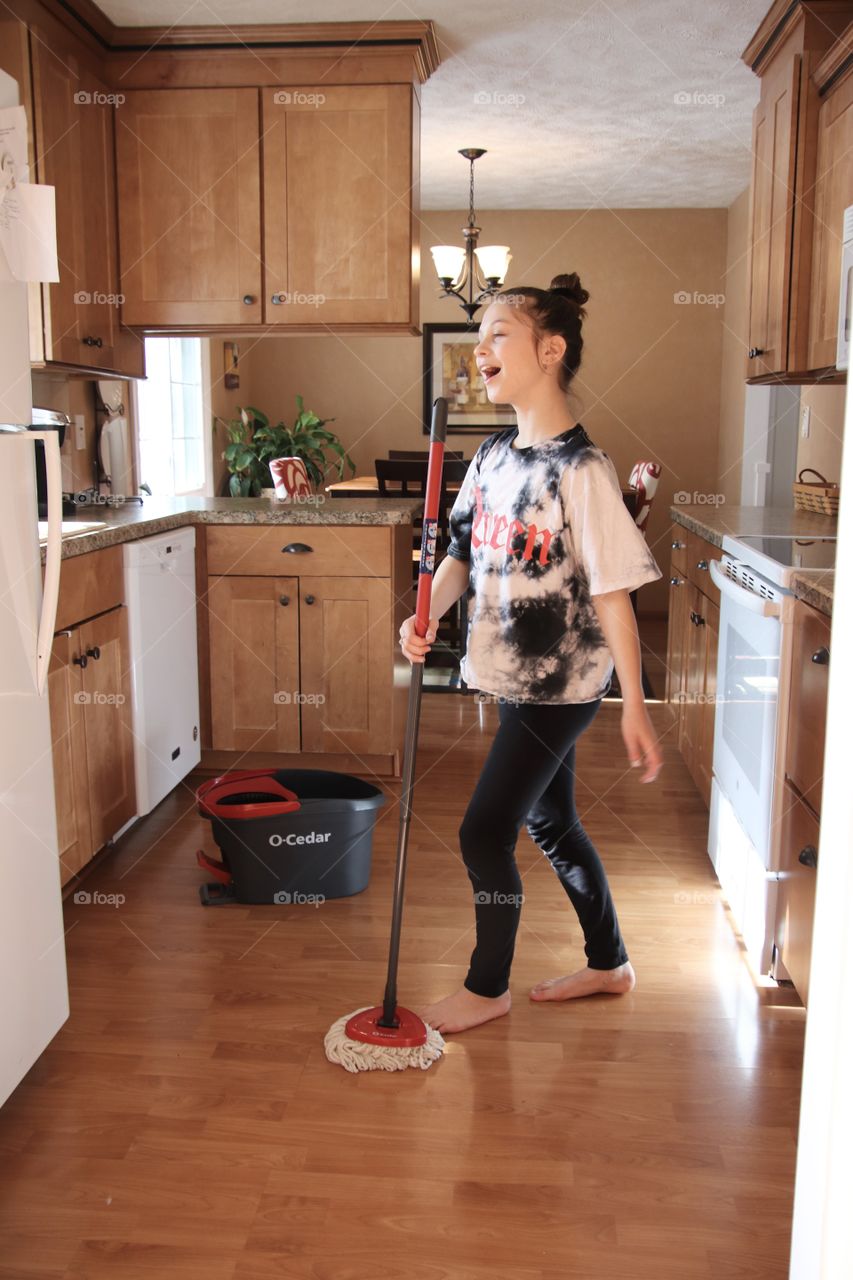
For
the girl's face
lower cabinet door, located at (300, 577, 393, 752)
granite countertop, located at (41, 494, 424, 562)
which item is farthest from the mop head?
lower cabinet door, located at (300, 577, 393, 752)

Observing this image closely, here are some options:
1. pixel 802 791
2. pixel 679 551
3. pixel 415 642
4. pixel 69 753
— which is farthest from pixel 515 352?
pixel 679 551

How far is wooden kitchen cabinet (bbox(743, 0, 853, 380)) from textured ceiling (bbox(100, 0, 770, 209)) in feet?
0.54

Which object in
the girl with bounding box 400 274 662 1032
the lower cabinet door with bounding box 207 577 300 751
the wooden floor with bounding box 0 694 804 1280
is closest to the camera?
the wooden floor with bounding box 0 694 804 1280

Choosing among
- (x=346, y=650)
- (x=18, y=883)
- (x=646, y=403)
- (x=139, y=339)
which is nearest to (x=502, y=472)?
(x=18, y=883)

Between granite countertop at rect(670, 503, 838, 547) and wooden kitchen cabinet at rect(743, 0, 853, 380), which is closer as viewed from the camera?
granite countertop at rect(670, 503, 838, 547)

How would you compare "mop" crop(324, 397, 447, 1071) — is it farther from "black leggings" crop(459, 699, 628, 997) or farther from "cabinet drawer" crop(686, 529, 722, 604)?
"cabinet drawer" crop(686, 529, 722, 604)

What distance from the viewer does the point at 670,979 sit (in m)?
2.32

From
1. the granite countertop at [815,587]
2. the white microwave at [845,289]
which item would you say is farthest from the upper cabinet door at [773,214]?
the granite countertop at [815,587]

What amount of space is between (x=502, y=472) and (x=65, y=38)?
235cm

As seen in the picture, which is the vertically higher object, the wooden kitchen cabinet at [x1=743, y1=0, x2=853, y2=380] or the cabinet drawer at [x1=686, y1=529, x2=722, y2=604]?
the wooden kitchen cabinet at [x1=743, y1=0, x2=853, y2=380]

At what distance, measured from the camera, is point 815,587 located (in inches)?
78.0

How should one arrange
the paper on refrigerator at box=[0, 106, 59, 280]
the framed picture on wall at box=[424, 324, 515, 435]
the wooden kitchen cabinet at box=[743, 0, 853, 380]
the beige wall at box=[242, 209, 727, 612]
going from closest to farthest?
1. the paper on refrigerator at box=[0, 106, 59, 280]
2. the wooden kitchen cabinet at box=[743, 0, 853, 380]
3. the beige wall at box=[242, 209, 727, 612]
4. the framed picture on wall at box=[424, 324, 515, 435]

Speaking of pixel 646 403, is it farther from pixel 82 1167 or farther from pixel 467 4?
pixel 82 1167

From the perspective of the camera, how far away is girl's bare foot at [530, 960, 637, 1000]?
221 cm
